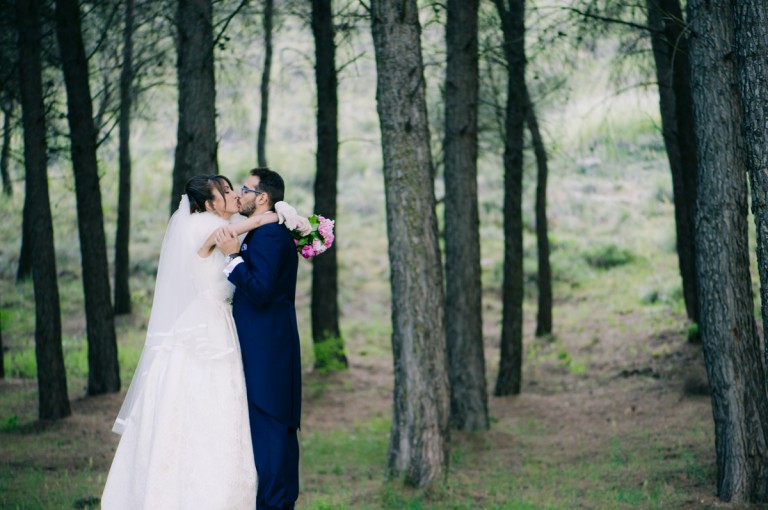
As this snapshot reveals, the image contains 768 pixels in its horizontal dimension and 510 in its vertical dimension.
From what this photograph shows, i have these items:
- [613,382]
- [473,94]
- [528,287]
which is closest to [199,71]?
[473,94]

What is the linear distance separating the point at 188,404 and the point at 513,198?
33.6 feet

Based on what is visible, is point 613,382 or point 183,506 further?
point 613,382

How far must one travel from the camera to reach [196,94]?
9.08 m

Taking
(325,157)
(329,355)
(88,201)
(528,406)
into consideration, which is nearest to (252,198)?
(88,201)

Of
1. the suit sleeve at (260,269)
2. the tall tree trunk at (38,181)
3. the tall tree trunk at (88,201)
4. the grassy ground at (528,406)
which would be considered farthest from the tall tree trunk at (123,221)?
the suit sleeve at (260,269)

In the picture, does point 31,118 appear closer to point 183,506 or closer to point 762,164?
point 183,506

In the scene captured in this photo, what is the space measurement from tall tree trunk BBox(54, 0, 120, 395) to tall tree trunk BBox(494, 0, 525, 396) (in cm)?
694

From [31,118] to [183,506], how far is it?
24.6ft

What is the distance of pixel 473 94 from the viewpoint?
37.2 feet

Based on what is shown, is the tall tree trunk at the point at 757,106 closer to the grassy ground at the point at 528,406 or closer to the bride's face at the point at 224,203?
the grassy ground at the point at 528,406

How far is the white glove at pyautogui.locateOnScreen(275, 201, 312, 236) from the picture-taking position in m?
5.65

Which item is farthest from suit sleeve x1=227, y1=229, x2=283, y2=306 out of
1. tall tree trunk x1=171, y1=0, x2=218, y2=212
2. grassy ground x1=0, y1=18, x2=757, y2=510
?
tall tree trunk x1=171, y1=0, x2=218, y2=212

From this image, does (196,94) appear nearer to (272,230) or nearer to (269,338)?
(272,230)

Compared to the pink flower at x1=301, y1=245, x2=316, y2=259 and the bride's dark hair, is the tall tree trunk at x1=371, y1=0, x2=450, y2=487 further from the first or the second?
the bride's dark hair
